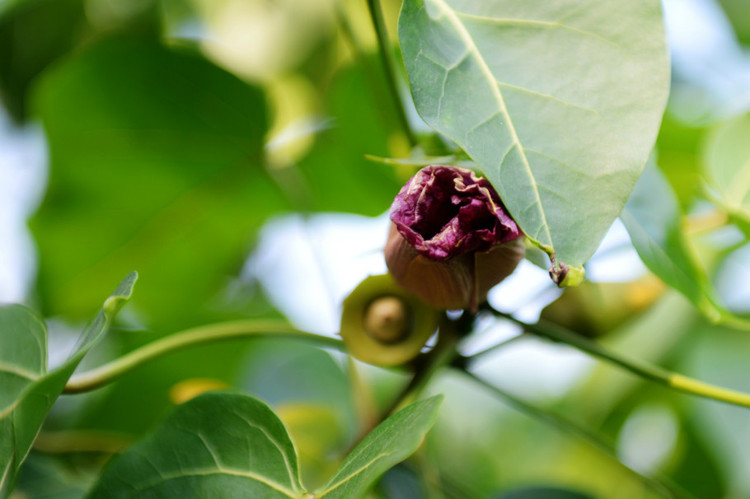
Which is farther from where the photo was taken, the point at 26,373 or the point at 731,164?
the point at 731,164

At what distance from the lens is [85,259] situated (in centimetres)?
83

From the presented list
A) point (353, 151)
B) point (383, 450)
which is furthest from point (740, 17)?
point (383, 450)

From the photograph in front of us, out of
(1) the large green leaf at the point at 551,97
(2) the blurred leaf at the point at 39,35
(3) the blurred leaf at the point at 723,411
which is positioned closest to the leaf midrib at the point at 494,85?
(1) the large green leaf at the point at 551,97

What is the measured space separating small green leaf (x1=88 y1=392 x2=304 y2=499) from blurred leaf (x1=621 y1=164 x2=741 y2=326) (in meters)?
0.22

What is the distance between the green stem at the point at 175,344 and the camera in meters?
0.43

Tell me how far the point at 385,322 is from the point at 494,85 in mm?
169

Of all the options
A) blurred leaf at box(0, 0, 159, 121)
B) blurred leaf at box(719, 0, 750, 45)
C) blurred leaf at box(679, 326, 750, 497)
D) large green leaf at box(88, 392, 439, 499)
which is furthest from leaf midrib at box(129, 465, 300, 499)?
blurred leaf at box(719, 0, 750, 45)

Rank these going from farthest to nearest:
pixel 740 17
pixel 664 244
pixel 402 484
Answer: pixel 740 17
pixel 402 484
pixel 664 244

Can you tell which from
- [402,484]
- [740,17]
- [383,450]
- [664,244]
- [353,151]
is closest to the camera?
[383,450]

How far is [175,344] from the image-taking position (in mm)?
477

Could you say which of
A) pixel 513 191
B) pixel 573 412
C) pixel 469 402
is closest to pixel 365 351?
pixel 513 191

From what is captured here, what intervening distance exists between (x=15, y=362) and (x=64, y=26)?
77cm

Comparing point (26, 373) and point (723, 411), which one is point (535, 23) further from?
point (723, 411)

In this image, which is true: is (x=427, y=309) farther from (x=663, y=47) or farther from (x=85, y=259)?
(x=85, y=259)
